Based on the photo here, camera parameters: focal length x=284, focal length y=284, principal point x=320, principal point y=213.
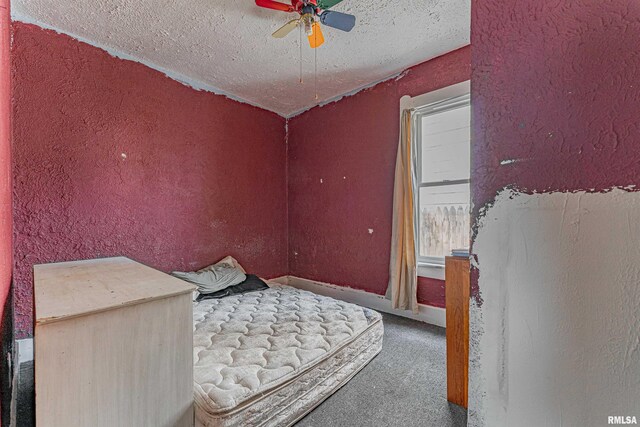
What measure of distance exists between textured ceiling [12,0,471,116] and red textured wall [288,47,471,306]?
0.23 metres

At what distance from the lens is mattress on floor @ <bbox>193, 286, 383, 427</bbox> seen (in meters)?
1.28

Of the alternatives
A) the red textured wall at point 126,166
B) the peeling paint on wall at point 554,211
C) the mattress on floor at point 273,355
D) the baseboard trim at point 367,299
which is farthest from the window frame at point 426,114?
the peeling paint on wall at point 554,211

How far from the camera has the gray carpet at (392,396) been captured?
4.77ft

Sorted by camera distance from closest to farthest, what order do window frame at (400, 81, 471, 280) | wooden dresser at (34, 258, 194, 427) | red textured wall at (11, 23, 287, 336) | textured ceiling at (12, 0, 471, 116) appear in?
wooden dresser at (34, 258, 194, 427), textured ceiling at (12, 0, 471, 116), red textured wall at (11, 23, 287, 336), window frame at (400, 81, 471, 280)

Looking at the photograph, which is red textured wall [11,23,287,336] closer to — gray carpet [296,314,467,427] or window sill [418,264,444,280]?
window sill [418,264,444,280]

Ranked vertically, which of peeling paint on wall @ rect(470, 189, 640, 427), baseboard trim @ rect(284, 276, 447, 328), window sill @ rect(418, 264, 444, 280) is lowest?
baseboard trim @ rect(284, 276, 447, 328)

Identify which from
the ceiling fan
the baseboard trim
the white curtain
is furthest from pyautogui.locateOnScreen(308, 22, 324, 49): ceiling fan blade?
the baseboard trim

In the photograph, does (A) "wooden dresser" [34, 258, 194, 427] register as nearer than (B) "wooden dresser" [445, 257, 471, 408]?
Yes

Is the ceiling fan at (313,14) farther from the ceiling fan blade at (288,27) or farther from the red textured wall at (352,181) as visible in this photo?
the red textured wall at (352,181)

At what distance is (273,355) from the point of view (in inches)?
63.8

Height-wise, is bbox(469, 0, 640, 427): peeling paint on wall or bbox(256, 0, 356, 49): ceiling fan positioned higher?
bbox(256, 0, 356, 49): ceiling fan

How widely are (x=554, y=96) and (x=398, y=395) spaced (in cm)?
170

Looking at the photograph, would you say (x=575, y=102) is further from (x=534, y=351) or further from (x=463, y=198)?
(x=463, y=198)

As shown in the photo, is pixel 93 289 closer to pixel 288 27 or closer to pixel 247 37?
pixel 288 27
